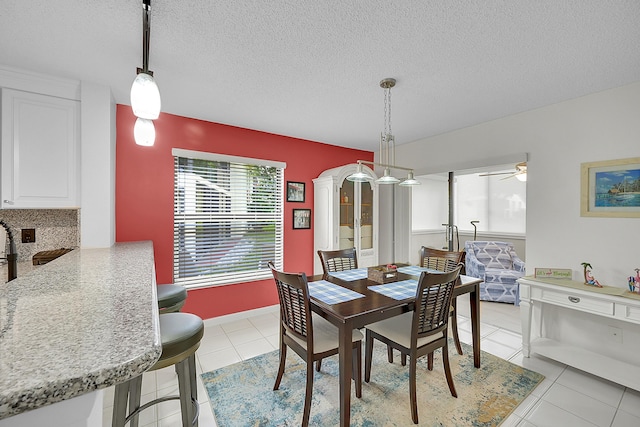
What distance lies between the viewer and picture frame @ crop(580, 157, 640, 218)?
2.25m

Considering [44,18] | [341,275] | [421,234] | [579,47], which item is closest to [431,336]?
[341,275]

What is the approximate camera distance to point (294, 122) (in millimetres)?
3186

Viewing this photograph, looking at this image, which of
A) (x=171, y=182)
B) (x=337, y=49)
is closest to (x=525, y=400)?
(x=337, y=49)

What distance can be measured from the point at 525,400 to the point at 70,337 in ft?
8.80

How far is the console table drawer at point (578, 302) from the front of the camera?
211 centimetres

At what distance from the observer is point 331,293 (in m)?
1.98

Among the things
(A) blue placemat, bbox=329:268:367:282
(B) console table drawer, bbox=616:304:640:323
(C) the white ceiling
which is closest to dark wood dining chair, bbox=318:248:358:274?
(A) blue placemat, bbox=329:268:367:282

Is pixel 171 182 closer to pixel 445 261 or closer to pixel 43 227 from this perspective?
pixel 43 227

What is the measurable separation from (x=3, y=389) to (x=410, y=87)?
2.68 metres

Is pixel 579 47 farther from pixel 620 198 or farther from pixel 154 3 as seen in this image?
pixel 154 3

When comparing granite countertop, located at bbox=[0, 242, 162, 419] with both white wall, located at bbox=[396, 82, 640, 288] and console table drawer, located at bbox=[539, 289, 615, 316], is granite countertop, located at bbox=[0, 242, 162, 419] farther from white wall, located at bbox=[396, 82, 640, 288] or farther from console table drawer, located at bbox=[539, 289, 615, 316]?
white wall, located at bbox=[396, 82, 640, 288]

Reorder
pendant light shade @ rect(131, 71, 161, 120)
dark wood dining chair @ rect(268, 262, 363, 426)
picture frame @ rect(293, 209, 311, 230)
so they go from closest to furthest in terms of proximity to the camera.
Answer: pendant light shade @ rect(131, 71, 161, 120) → dark wood dining chair @ rect(268, 262, 363, 426) → picture frame @ rect(293, 209, 311, 230)

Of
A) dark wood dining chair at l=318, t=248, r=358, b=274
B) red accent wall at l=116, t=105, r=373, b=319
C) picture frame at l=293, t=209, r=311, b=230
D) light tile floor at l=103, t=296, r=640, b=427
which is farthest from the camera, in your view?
picture frame at l=293, t=209, r=311, b=230

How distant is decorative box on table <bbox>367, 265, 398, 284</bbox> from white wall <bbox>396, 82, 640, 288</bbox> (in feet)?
5.44
